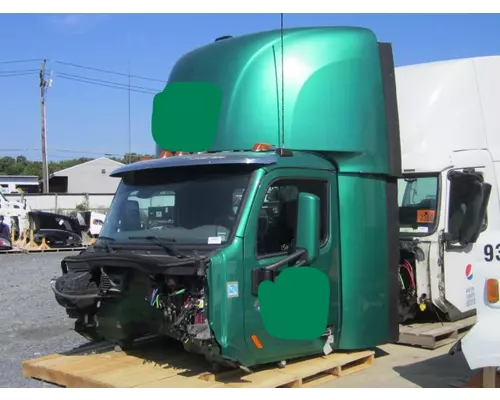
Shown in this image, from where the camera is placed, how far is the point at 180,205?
217 inches

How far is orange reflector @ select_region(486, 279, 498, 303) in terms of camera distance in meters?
4.41

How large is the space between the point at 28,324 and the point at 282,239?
589 centimetres

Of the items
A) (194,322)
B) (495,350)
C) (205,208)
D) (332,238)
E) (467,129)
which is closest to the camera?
(495,350)

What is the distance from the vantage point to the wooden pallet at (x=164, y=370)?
5121 millimetres

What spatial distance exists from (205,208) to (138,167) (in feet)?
2.96

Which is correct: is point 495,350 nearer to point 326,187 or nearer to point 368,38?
point 326,187

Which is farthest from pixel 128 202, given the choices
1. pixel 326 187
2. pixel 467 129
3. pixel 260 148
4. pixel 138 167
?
pixel 467 129

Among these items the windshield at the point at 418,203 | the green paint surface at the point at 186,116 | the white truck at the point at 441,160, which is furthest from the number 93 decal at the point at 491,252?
the green paint surface at the point at 186,116

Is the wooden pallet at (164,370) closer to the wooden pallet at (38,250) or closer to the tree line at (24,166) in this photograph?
the wooden pallet at (38,250)

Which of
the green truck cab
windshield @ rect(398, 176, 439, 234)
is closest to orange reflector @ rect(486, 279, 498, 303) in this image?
the green truck cab

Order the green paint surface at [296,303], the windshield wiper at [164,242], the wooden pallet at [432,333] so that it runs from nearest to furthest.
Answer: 1. the windshield wiper at [164,242]
2. the green paint surface at [296,303]
3. the wooden pallet at [432,333]

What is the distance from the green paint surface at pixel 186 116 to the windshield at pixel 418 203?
2727 millimetres

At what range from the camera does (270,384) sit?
5039 mm

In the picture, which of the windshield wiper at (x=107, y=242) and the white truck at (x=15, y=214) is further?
the white truck at (x=15, y=214)
